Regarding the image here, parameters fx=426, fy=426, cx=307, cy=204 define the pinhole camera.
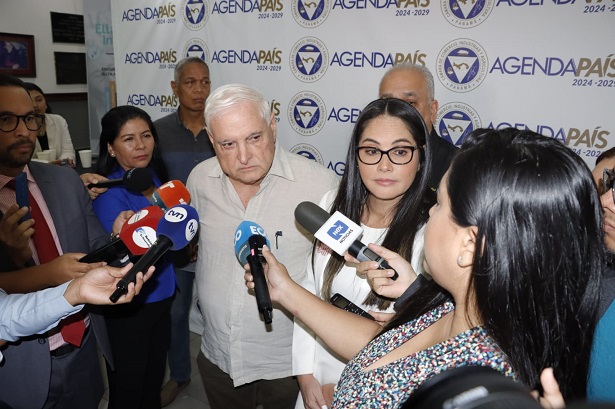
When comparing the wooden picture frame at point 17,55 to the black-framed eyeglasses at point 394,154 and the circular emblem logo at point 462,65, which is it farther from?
the black-framed eyeglasses at point 394,154

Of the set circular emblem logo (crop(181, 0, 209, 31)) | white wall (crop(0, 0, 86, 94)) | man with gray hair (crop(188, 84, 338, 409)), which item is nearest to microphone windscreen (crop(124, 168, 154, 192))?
man with gray hair (crop(188, 84, 338, 409))

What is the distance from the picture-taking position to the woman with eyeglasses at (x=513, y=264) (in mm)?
711

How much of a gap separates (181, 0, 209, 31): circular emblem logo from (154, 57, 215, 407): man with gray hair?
489 mm

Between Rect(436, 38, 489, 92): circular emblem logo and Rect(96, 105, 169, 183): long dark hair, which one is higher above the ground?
Rect(436, 38, 489, 92): circular emblem logo

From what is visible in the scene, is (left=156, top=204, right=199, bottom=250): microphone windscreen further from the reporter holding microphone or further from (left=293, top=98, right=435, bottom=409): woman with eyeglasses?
the reporter holding microphone

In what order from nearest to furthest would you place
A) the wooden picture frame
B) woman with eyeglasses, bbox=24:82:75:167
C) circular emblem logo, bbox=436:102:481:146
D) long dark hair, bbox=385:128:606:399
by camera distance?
long dark hair, bbox=385:128:606:399 → circular emblem logo, bbox=436:102:481:146 → woman with eyeglasses, bbox=24:82:75:167 → the wooden picture frame

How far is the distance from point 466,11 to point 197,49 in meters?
2.18

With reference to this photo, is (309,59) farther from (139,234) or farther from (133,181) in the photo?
(139,234)

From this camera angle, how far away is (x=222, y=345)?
1.76 m

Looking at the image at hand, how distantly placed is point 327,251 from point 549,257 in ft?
3.02

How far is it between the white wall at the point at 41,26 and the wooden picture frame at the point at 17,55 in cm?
9

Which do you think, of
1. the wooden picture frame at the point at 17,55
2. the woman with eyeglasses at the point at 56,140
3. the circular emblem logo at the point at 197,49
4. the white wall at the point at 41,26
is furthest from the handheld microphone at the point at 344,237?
the white wall at the point at 41,26

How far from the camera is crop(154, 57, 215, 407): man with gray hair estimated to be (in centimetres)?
285

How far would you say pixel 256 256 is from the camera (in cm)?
133
